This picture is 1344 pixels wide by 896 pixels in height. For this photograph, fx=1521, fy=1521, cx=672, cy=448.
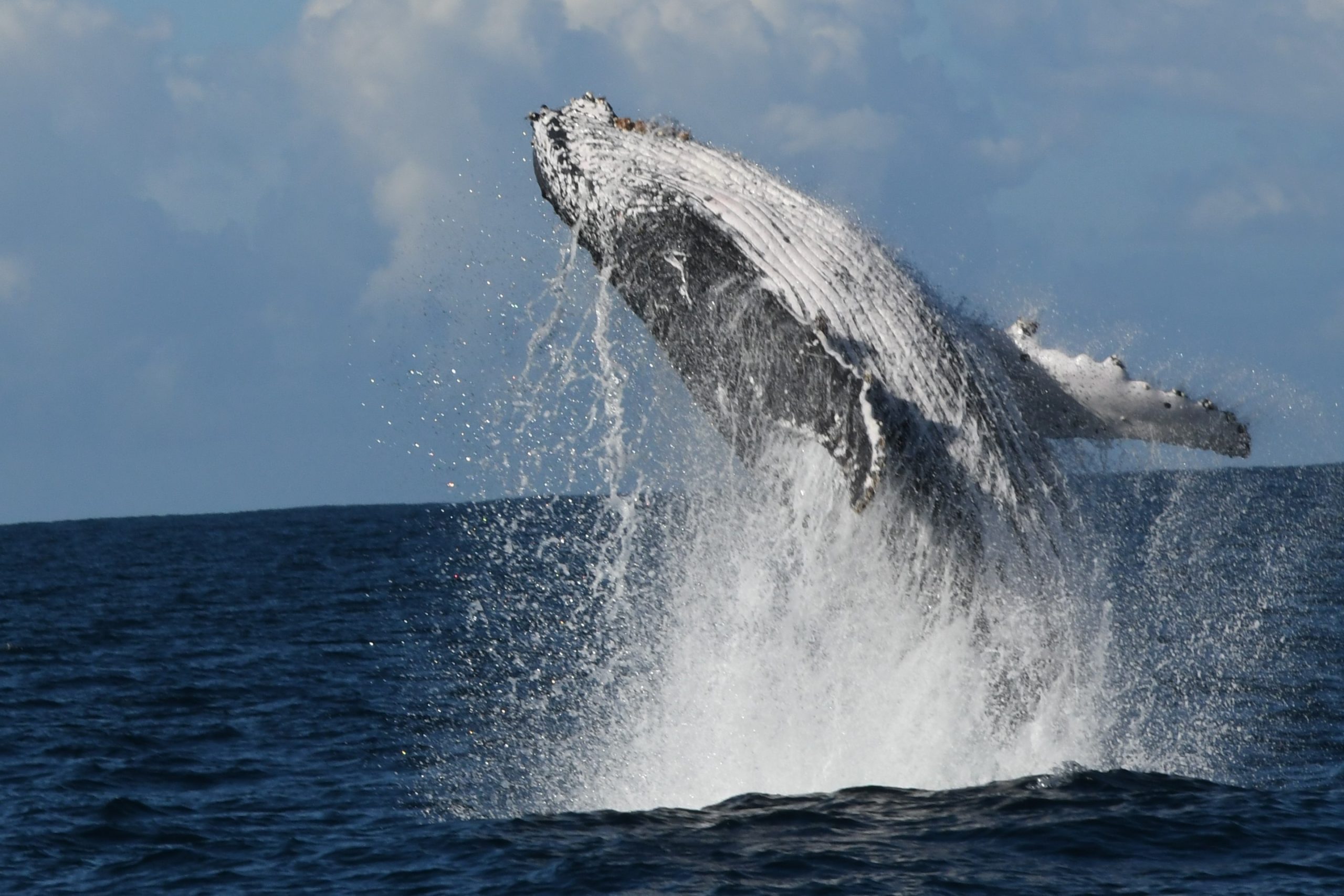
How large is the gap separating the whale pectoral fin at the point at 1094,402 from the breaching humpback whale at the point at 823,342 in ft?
0.05

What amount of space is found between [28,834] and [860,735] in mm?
8699

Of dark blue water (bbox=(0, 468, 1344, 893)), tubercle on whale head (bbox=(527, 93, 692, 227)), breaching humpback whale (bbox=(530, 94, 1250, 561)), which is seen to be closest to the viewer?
dark blue water (bbox=(0, 468, 1344, 893))

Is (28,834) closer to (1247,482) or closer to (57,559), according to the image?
(57,559)

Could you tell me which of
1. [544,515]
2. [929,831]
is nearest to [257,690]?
[929,831]

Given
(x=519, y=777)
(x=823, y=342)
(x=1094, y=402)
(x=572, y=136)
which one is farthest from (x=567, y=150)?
(x=519, y=777)

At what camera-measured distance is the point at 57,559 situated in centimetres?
9369

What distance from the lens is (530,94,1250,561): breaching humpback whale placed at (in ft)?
42.2

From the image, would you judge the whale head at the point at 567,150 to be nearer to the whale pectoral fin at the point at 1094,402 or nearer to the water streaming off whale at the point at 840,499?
the water streaming off whale at the point at 840,499

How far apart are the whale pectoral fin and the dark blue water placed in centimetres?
71

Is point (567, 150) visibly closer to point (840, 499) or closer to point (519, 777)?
point (840, 499)

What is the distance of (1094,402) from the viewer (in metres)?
14.2

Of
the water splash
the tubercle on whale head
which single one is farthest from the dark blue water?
the tubercle on whale head

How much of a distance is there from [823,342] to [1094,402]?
345 cm

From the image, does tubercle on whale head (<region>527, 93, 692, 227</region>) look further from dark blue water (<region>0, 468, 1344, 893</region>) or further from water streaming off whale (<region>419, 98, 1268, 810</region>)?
dark blue water (<region>0, 468, 1344, 893</region>)
